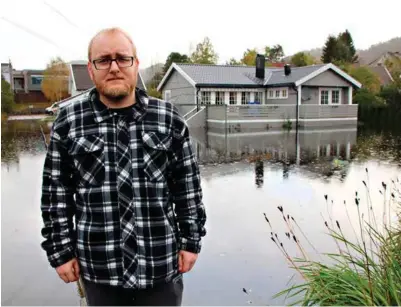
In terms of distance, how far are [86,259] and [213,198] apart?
5.65 m

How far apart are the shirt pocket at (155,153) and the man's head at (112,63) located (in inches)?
8.9

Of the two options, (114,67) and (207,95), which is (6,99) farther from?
(114,67)

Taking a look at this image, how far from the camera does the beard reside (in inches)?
74.9

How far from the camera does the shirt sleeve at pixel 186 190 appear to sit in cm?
203

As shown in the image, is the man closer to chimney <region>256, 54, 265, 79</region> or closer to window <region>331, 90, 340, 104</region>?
chimney <region>256, 54, 265, 79</region>

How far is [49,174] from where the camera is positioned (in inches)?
76.1

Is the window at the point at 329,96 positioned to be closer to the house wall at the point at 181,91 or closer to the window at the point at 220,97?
the window at the point at 220,97

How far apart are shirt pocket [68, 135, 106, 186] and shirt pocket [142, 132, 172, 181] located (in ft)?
0.62

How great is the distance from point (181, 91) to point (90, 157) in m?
27.2

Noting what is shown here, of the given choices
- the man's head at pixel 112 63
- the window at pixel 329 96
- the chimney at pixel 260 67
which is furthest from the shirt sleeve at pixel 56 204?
the chimney at pixel 260 67

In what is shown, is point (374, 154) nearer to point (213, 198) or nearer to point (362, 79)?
point (213, 198)

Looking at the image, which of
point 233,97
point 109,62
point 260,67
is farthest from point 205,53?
point 109,62

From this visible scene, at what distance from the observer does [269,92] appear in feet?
92.8

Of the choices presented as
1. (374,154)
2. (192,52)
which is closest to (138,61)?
(374,154)
